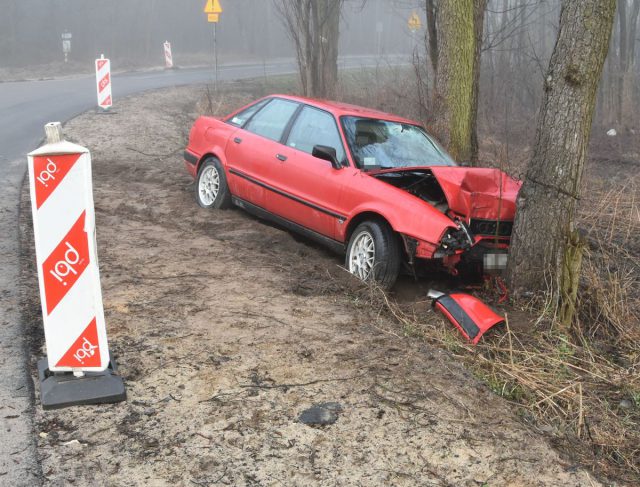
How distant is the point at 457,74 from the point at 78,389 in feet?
23.1

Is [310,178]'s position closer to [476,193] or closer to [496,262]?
[476,193]

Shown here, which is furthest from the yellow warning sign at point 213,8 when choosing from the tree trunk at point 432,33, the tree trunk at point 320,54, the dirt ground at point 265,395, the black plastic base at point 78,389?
the black plastic base at point 78,389

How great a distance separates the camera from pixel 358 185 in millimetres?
7008

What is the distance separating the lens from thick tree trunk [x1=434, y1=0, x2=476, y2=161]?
31.6 ft

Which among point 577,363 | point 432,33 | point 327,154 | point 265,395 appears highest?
point 432,33

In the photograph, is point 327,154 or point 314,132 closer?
point 327,154

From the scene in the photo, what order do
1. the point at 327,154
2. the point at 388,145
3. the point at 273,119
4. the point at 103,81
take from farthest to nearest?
the point at 103,81
the point at 273,119
the point at 388,145
the point at 327,154

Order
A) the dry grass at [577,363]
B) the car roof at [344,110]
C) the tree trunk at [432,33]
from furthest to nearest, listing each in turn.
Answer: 1. the tree trunk at [432,33]
2. the car roof at [344,110]
3. the dry grass at [577,363]

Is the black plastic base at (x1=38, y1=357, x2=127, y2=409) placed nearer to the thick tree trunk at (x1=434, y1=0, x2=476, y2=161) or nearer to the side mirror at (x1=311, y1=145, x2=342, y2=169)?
the side mirror at (x1=311, y1=145, x2=342, y2=169)

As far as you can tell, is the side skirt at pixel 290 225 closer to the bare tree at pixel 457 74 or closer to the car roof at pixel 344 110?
the car roof at pixel 344 110

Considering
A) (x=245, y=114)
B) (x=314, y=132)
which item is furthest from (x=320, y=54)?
(x=314, y=132)

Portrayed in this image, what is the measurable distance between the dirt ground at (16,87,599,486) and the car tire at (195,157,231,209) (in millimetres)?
1684

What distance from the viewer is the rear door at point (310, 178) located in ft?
23.9

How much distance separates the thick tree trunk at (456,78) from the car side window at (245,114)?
2440 millimetres
